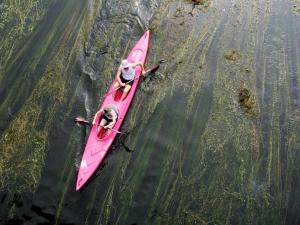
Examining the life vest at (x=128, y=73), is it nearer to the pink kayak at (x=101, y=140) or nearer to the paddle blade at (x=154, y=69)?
the pink kayak at (x=101, y=140)

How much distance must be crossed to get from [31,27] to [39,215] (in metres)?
4.83

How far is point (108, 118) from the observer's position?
831 cm

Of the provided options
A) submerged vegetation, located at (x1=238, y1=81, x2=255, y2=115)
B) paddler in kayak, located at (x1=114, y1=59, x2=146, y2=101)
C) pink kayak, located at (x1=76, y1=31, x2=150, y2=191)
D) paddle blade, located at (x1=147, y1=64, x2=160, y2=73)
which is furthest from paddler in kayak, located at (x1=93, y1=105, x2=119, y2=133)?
submerged vegetation, located at (x1=238, y1=81, x2=255, y2=115)

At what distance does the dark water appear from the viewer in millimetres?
7691

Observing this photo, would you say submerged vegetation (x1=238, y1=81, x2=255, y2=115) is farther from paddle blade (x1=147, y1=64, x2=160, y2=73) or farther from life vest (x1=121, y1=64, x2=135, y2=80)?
life vest (x1=121, y1=64, x2=135, y2=80)

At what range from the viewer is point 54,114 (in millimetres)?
8703

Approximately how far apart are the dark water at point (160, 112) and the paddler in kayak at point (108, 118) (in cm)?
38

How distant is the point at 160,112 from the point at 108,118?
4.04 ft

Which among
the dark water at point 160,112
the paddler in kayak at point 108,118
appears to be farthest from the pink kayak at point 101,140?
the dark water at point 160,112

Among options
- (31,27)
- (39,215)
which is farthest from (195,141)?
(31,27)

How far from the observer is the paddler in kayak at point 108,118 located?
8.27 meters

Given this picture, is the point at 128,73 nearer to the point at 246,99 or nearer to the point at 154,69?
the point at 154,69

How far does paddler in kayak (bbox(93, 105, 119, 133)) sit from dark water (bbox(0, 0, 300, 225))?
0.38 meters

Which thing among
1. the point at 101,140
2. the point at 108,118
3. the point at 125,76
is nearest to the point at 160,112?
the point at 125,76
